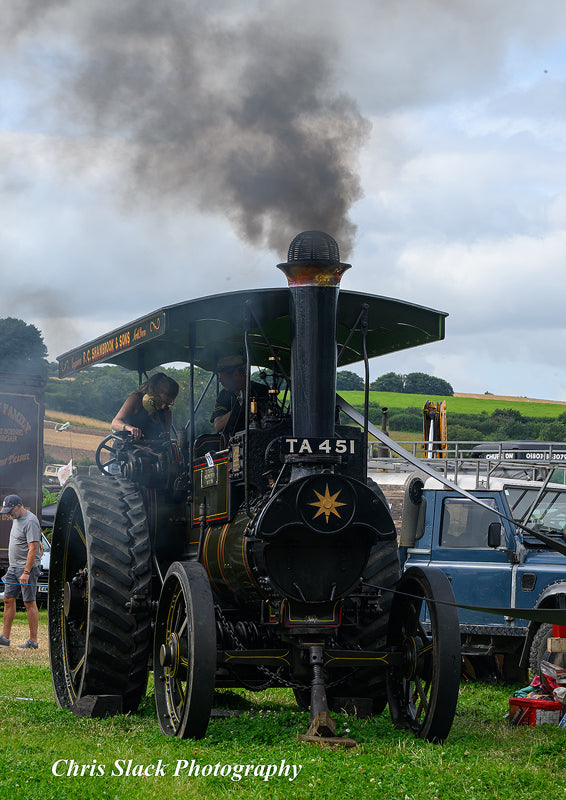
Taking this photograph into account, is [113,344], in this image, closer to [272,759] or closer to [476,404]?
[272,759]

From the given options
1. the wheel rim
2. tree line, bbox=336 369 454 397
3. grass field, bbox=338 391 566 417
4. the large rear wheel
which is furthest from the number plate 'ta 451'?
tree line, bbox=336 369 454 397

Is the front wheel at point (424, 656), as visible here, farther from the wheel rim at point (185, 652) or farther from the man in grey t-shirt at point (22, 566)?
the man in grey t-shirt at point (22, 566)

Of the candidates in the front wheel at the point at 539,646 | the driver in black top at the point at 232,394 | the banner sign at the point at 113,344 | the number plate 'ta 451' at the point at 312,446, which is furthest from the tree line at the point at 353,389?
the number plate 'ta 451' at the point at 312,446

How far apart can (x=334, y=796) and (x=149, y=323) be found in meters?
3.21

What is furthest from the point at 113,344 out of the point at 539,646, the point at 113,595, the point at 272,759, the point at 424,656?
the point at 539,646

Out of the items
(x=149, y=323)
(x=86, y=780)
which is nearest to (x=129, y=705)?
(x=86, y=780)

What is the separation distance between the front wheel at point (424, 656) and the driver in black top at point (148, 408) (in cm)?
242

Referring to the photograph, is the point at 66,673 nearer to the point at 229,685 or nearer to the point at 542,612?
the point at 229,685

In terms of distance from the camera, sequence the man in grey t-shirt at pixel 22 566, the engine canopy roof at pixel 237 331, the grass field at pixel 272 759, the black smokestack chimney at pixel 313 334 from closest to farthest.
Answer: the grass field at pixel 272 759 → the black smokestack chimney at pixel 313 334 → the engine canopy roof at pixel 237 331 → the man in grey t-shirt at pixel 22 566

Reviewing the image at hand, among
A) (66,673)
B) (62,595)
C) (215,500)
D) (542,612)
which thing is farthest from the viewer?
(62,595)

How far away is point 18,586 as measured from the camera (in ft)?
40.3

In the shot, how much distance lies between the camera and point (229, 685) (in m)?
6.10

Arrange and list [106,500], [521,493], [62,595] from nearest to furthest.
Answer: [106,500] → [62,595] → [521,493]

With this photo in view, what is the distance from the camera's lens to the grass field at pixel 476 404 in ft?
193
